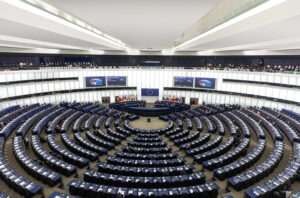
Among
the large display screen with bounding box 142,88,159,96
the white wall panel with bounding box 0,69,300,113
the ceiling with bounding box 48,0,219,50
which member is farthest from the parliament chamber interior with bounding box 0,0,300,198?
the large display screen with bounding box 142,88,159,96

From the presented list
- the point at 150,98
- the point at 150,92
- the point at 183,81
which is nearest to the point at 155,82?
the point at 150,92

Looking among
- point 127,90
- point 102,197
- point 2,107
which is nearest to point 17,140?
point 102,197

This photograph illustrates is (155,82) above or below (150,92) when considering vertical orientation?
above

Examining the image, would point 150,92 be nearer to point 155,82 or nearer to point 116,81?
point 155,82

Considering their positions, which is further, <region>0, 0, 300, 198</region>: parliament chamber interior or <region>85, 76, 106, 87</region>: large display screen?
<region>85, 76, 106, 87</region>: large display screen

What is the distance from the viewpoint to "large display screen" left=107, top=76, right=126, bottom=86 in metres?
35.2

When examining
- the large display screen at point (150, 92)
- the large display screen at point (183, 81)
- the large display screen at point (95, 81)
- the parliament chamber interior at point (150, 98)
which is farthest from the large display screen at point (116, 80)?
the large display screen at point (183, 81)

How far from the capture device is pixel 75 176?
12820mm

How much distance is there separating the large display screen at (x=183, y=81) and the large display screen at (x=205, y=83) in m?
1.07

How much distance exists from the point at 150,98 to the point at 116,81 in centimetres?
860

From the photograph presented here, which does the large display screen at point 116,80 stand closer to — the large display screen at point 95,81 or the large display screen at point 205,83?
the large display screen at point 95,81

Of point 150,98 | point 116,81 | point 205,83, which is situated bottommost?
point 150,98

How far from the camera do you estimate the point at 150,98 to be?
36938mm

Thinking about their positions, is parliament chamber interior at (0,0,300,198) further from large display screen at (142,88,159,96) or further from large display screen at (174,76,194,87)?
large display screen at (142,88,159,96)
